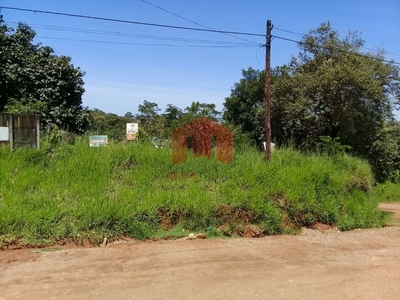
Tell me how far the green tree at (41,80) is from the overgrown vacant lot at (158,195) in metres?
4.58

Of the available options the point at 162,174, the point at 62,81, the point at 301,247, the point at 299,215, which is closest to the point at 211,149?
the point at 162,174

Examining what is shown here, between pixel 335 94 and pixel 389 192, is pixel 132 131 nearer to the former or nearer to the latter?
pixel 335 94

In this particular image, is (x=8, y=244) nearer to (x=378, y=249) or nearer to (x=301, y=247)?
(x=301, y=247)

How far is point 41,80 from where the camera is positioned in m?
11.8

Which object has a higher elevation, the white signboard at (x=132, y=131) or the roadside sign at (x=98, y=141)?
the white signboard at (x=132, y=131)

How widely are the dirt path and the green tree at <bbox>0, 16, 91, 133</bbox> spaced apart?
7418mm

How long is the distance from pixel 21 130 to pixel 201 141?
4.32 metres

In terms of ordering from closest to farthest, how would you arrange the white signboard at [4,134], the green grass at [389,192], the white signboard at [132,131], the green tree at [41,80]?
the white signboard at [4,134] < the white signboard at [132,131] < the green tree at [41,80] < the green grass at [389,192]

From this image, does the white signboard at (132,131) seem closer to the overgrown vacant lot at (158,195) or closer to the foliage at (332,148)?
the overgrown vacant lot at (158,195)

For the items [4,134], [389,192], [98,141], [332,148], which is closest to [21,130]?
[4,134]

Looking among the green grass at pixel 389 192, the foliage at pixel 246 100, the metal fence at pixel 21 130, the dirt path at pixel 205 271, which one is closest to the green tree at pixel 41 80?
the metal fence at pixel 21 130

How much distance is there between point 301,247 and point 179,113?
10442 millimetres

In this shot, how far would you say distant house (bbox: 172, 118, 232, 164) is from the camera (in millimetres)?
8359

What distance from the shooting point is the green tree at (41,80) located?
1145 centimetres
